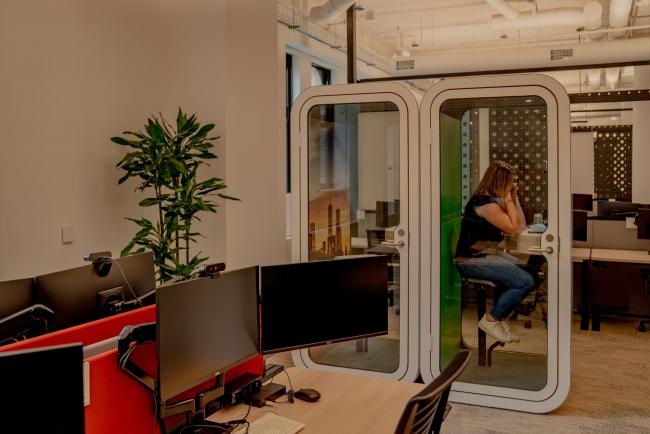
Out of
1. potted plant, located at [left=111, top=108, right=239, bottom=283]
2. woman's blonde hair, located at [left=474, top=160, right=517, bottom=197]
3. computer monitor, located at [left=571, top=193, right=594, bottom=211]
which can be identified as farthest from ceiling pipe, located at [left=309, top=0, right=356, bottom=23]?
computer monitor, located at [left=571, top=193, right=594, bottom=211]

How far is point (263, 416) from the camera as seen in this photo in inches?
79.7

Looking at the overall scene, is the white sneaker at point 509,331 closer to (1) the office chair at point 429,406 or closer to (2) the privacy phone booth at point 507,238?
(2) the privacy phone booth at point 507,238

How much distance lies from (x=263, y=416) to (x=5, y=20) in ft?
8.95

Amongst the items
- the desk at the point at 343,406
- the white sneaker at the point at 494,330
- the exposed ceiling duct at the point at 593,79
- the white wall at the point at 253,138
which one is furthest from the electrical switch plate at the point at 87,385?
the exposed ceiling duct at the point at 593,79

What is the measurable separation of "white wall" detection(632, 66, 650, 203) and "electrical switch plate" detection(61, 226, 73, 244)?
800cm

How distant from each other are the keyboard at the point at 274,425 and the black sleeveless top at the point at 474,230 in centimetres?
228

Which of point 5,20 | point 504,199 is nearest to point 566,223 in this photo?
point 504,199

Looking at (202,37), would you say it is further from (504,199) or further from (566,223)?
(566,223)

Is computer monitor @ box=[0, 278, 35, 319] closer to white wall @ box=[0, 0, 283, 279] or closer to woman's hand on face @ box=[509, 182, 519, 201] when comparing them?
white wall @ box=[0, 0, 283, 279]

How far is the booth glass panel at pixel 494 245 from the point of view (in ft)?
12.1

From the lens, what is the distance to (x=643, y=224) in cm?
564

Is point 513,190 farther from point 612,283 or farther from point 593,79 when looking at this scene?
point 593,79

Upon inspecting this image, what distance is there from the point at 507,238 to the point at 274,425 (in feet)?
7.77

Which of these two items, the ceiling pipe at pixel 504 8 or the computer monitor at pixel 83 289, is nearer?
the computer monitor at pixel 83 289
